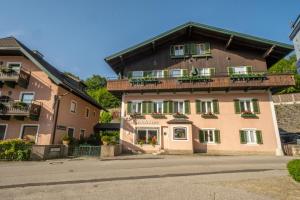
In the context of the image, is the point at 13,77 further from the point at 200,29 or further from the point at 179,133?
the point at 200,29

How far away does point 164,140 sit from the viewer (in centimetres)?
2083

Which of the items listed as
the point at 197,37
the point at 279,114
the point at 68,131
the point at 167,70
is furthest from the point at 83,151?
the point at 279,114

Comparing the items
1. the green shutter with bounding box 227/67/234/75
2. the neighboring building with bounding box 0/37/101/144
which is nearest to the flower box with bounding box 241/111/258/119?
the green shutter with bounding box 227/67/234/75

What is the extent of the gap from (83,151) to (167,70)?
1296cm

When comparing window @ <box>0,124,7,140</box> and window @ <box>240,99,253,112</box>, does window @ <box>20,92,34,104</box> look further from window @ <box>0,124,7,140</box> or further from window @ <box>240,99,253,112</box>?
window @ <box>240,99,253,112</box>

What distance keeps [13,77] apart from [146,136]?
14.9m

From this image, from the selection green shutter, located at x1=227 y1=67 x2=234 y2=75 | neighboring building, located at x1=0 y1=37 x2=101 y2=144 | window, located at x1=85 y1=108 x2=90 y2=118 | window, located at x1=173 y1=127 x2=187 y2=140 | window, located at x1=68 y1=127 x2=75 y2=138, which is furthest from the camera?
window, located at x1=85 y1=108 x2=90 y2=118

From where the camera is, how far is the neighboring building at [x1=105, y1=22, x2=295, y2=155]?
65.9ft

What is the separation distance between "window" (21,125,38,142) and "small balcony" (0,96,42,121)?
1.06 metres

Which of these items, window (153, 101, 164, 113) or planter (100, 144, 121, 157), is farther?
window (153, 101, 164, 113)

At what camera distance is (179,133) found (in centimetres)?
2036

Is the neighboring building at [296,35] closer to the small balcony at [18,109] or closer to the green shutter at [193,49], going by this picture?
the green shutter at [193,49]

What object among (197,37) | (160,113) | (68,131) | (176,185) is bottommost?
(176,185)

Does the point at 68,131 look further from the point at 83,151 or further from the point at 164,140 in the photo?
the point at 164,140
